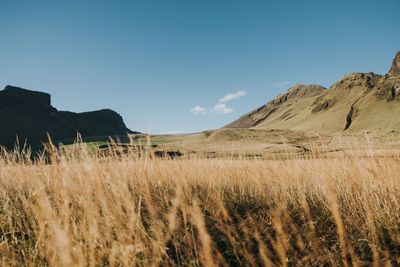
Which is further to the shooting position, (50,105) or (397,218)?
(50,105)

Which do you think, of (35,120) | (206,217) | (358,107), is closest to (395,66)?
(358,107)

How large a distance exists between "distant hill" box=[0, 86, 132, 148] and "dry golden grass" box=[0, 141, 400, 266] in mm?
91343

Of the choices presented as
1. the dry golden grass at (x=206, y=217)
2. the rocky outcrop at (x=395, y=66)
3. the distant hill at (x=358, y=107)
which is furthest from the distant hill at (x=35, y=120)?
the rocky outcrop at (x=395, y=66)

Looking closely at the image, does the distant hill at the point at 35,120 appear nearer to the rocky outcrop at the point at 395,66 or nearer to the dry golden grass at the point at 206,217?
the dry golden grass at the point at 206,217

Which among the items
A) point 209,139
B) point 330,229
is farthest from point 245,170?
point 209,139

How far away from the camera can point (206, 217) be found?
3098 millimetres

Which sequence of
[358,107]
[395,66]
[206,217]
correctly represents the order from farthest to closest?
1. [395,66]
2. [358,107]
3. [206,217]

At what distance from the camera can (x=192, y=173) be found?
458 centimetres

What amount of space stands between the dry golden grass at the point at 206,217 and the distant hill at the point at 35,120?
3596 inches

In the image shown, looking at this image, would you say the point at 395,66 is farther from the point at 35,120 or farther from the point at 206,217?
the point at 206,217

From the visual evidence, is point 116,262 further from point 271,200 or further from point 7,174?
point 7,174

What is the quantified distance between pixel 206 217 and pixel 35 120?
400ft

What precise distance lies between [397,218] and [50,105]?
13879 centimetres

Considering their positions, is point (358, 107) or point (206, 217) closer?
point (206, 217)
